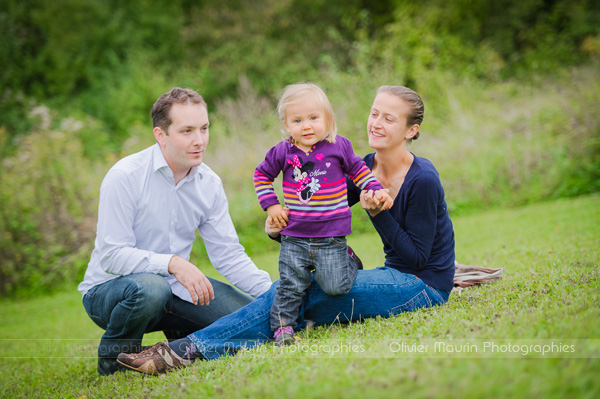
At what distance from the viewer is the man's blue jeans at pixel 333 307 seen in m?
3.34

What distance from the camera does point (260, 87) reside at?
1916cm

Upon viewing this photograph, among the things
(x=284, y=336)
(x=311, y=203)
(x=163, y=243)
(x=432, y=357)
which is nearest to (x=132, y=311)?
(x=163, y=243)

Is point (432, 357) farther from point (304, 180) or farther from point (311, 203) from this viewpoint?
point (304, 180)

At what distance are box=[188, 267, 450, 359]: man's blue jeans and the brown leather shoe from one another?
0.49 ft

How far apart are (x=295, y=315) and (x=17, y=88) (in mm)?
19513

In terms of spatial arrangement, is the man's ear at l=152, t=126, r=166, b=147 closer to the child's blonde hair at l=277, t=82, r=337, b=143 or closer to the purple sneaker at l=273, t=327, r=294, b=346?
the child's blonde hair at l=277, t=82, r=337, b=143

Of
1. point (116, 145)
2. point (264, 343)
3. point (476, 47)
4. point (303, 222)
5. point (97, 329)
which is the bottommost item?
point (97, 329)

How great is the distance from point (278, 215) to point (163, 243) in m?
1.07

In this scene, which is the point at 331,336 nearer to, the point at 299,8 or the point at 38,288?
the point at 38,288

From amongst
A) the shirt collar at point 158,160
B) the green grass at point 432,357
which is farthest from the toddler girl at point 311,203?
the shirt collar at point 158,160

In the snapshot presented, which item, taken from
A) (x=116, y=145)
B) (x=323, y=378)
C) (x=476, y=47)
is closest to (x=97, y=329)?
(x=323, y=378)

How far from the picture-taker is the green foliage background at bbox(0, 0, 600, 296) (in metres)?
8.38

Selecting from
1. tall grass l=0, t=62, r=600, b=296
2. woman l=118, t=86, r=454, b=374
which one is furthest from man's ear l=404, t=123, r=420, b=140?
tall grass l=0, t=62, r=600, b=296

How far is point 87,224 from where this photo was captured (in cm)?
824
